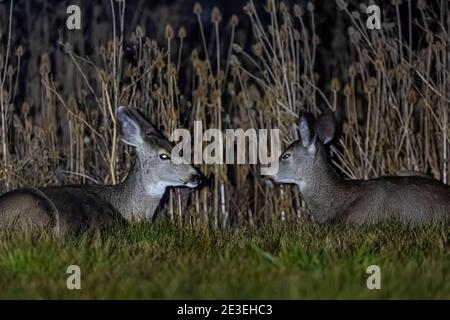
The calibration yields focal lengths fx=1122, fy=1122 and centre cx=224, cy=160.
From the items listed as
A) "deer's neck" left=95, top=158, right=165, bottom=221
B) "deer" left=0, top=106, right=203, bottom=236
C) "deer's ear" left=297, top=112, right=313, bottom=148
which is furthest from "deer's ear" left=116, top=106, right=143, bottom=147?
"deer's ear" left=297, top=112, right=313, bottom=148

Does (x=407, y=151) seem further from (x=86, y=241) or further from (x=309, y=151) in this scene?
(x=86, y=241)

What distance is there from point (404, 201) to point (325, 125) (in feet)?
3.29

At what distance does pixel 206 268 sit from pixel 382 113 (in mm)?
4002

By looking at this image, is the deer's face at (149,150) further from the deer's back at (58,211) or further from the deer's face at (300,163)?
the deer's face at (300,163)

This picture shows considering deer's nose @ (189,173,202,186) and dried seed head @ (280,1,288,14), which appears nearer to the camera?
deer's nose @ (189,173,202,186)

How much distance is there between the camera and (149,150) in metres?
8.56

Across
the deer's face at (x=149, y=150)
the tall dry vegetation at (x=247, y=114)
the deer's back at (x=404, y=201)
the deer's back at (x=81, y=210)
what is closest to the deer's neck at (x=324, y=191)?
the deer's back at (x=404, y=201)

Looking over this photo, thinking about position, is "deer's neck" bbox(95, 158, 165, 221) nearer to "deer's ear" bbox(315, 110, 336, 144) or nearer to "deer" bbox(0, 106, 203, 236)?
"deer" bbox(0, 106, 203, 236)

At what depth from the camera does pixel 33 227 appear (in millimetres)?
7074

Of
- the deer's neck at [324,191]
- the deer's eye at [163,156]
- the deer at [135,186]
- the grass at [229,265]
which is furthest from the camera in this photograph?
the deer's neck at [324,191]

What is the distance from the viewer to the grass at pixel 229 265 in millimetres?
5090

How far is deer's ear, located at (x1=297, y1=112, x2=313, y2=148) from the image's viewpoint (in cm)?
855
